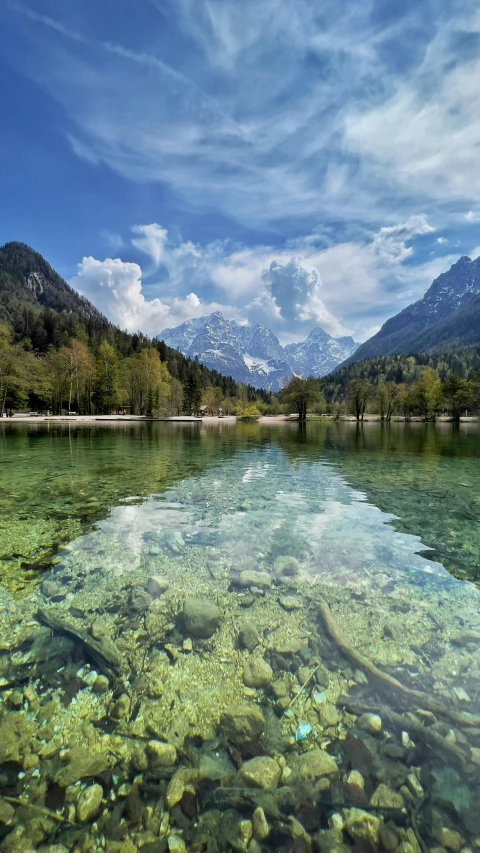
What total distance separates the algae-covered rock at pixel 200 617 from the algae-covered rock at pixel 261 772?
1.95 metres

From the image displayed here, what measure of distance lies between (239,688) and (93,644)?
205 cm

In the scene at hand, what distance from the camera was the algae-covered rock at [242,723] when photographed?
354 centimetres

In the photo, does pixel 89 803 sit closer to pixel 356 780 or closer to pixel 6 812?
pixel 6 812

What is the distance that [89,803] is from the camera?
2.85m

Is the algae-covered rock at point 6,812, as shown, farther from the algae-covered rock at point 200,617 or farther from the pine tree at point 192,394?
the pine tree at point 192,394

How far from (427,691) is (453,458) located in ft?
85.8

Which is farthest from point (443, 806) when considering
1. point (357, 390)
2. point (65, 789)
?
point (357, 390)

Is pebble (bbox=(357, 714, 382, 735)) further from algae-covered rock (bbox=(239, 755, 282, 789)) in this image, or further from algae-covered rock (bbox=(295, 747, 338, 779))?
algae-covered rock (bbox=(239, 755, 282, 789))

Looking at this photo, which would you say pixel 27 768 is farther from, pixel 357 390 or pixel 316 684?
pixel 357 390

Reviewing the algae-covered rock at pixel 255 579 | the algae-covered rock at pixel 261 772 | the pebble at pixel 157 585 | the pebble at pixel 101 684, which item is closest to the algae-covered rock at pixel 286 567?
the algae-covered rock at pixel 255 579

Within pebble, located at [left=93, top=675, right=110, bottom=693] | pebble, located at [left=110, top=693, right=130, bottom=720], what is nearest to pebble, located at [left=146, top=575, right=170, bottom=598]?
pebble, located at [left=93, top=675, right=110, bottom=693]

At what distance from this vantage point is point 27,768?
10.2 ft

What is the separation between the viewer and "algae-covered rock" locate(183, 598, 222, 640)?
5.20m

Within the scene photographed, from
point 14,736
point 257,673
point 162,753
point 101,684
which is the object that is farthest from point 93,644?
point 257,673
